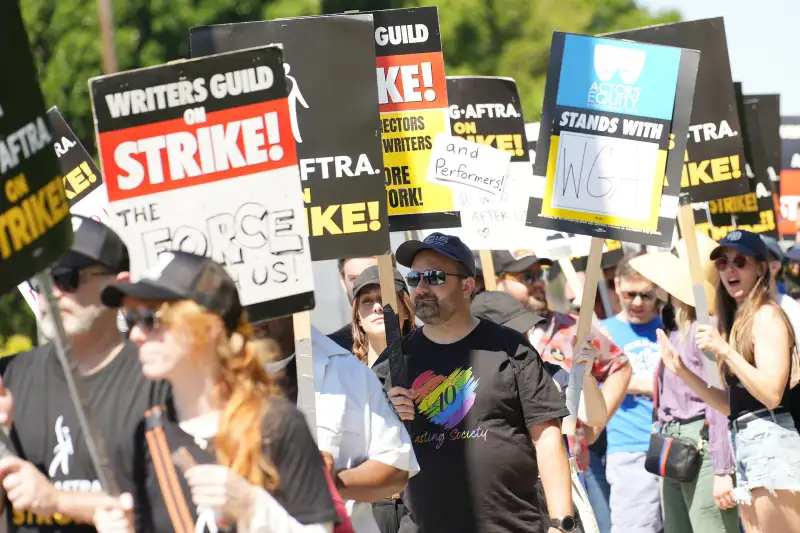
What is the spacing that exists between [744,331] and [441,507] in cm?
204

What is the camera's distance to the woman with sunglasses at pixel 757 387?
7.39 meters

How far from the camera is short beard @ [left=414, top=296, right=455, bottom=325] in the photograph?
6.69 m

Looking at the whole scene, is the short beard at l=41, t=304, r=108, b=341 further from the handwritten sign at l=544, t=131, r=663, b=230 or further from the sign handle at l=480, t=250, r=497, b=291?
the sign handle at l=480, t=250, r=497, b=291

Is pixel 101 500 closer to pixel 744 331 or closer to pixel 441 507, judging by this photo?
pixel 441 507

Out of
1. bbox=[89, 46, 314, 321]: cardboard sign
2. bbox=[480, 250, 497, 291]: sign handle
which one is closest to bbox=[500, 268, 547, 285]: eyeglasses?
bbox=[480, 250, 497, 291]: sign handle

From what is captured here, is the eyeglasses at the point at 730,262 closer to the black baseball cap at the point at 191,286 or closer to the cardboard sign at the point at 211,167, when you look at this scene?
the cardboard sign at the point at 211,167

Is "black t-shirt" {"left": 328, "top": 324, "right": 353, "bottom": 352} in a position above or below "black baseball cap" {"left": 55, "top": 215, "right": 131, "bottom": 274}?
below

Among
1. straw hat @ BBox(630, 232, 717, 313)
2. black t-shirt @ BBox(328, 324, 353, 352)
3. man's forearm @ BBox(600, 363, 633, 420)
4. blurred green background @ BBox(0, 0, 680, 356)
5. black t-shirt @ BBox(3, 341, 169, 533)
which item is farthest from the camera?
blurred green background @ BBox(0, 0, 680, 356)

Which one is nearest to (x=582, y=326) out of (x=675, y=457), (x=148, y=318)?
(x=675, y=457)

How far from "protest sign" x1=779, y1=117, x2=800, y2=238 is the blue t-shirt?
4.71 m

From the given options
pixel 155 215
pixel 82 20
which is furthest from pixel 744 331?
pixel 82 20

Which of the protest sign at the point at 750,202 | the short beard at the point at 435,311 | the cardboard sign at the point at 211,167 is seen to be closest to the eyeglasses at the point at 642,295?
the protest sign at the point at 750,202

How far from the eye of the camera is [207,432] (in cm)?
389

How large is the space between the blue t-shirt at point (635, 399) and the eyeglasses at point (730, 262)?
215 cm
